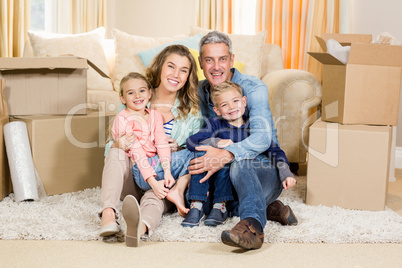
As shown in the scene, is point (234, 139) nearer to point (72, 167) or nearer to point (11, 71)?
point (72, 167)

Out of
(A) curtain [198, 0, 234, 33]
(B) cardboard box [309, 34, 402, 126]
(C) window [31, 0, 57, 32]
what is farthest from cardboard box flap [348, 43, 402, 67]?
(C) window [31, 0, 57, 32]

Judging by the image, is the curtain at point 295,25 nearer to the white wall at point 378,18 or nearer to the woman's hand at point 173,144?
the white wall at point 378,18

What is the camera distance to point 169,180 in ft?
6.17

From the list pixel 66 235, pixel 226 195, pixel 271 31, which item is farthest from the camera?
pixel 271 31

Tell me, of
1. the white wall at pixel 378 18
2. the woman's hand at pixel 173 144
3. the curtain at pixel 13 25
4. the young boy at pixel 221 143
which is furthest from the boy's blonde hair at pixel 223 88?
the curtain at pixel 13 25

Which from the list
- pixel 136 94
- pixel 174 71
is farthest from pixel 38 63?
pixel 174 71

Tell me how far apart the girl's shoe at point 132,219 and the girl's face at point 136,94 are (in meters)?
0.58

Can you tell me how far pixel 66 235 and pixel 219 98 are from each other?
0.82 m

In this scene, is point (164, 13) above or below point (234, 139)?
above

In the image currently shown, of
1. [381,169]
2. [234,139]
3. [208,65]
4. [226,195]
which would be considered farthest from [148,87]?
[381,169]

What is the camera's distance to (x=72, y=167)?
233 cm

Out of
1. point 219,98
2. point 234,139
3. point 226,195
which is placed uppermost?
point 219,98

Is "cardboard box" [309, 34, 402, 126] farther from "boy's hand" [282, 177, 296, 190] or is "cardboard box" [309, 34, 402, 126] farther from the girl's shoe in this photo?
the girl's shoe

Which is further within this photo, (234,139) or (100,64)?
(100,64)
